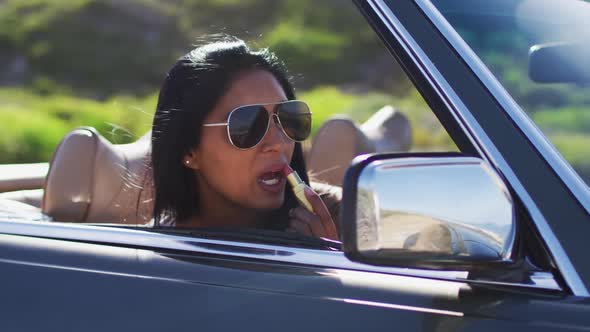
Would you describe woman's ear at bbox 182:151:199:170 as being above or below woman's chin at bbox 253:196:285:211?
above

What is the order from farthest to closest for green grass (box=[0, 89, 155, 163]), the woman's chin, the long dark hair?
green grass (box=[0, 89, 155, 163]), the long dark hair, the woman's chin

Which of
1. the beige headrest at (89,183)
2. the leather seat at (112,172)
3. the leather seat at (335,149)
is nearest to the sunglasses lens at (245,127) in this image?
the leather seat at (112,172)

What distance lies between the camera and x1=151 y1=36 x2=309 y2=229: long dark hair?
228cm

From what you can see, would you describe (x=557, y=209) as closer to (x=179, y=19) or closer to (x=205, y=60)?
(x=205, y=60)

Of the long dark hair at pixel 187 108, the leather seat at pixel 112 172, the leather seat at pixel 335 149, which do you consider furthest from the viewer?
the leather seat at pixel 335 149

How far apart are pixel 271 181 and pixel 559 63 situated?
2.42 ft

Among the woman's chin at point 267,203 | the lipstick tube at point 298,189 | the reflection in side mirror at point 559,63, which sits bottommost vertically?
the woman's chin at point 267,203

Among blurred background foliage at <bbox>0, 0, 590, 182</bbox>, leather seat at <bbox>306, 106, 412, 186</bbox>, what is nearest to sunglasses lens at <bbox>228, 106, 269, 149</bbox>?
leather seat at <bbox>306, 106, 412, 186</bbox>

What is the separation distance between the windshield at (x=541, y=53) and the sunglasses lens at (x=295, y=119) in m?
0.53

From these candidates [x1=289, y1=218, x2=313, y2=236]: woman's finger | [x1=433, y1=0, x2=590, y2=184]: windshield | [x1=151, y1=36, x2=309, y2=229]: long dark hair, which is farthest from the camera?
[x1=151, y1=36, x2=309, y2=229]: long dark hair

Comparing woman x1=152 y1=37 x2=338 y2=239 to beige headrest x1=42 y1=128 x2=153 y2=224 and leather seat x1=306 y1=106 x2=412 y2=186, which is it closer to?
beige headrest x1=42 y1=128 x2=153 y2=224

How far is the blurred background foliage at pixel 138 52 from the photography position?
1625cm

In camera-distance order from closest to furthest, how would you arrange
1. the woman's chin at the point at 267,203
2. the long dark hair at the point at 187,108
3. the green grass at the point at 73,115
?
1. the woman's chin at the point at 267,203
2. the long dark hair at the point at 187,108
3. the green grass at the point at 73,115

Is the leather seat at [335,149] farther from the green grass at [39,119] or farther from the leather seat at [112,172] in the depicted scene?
the green grass at [39,119]
